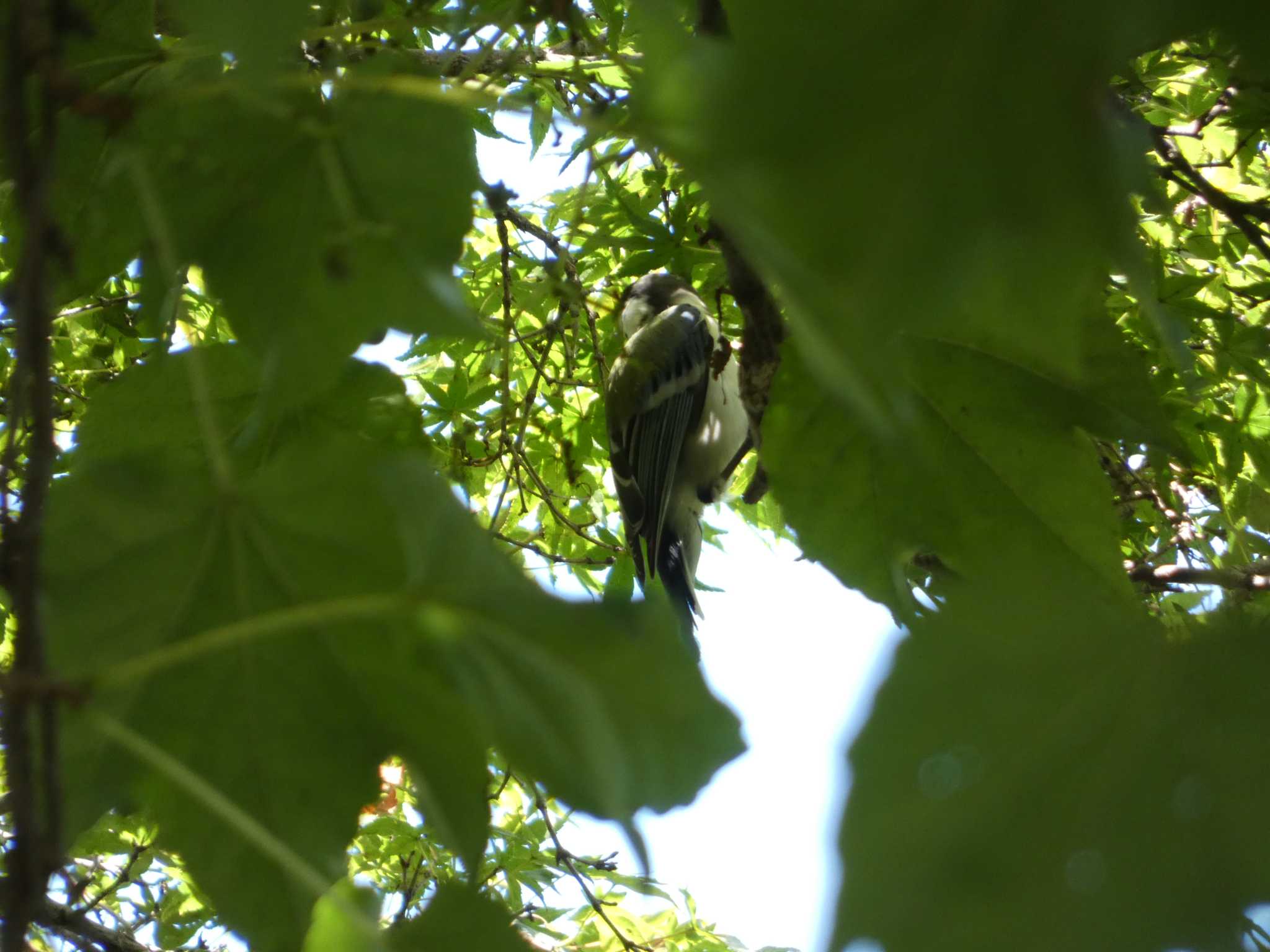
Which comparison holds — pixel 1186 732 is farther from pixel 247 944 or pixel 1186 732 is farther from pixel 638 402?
pixel 638 402

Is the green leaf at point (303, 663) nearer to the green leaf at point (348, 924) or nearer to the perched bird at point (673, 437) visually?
the green leaf at point (348, 924)

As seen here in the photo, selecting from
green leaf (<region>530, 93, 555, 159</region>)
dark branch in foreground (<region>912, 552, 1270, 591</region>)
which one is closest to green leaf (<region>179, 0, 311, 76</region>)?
dark branch in foreground (<region>912, 552, 1270, 591</region>)

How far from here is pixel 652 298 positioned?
11.0ft

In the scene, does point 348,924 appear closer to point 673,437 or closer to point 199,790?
point 199,790

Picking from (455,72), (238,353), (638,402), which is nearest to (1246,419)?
(638,402)

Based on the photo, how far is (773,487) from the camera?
0.78 meters

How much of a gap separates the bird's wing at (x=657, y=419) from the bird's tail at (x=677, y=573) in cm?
6

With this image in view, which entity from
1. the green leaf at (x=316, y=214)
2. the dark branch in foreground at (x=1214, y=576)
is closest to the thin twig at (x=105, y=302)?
the green leaf at (x=316, y=214)

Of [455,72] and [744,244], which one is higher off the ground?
[455,72]

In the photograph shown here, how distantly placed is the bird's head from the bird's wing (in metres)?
0.16

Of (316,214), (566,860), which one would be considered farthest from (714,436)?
(316,214)

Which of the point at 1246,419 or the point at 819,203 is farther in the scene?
the point at 1246,419

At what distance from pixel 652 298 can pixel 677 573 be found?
0.90 meters

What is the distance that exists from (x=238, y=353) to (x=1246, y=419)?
2006mm
